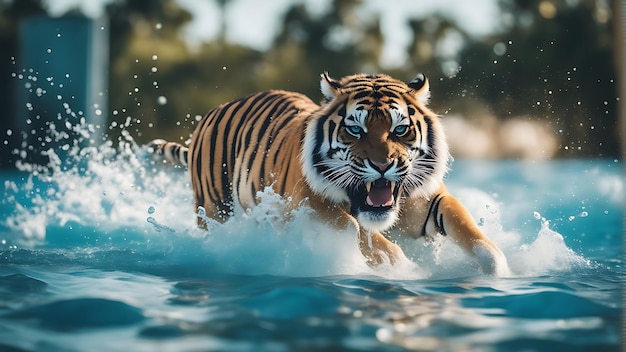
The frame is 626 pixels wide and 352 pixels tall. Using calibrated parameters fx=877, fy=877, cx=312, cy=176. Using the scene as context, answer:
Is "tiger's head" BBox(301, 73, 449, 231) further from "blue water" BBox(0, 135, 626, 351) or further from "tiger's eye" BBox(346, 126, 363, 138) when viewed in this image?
"blue water" BBox(0, 135, 626, 351)

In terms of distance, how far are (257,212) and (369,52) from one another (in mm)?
10565

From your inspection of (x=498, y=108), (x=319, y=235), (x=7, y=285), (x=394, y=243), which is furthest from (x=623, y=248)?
(x=498, y=108)

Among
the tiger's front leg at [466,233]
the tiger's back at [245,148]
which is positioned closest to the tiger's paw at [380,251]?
the tiger's front leg at [466,233]

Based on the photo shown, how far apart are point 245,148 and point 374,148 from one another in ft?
3.36

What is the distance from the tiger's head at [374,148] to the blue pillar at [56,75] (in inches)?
253

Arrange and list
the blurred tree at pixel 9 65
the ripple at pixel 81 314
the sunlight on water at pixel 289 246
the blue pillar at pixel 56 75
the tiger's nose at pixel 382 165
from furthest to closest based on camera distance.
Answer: the blurred tree at pixel 9 65
the blue pillar at pixel 56 75
the sunlight on water at pixel 289 246
the tiger's nose at pixel 382 165
the ripple at pixel 81 314

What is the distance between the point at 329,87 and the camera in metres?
3.11

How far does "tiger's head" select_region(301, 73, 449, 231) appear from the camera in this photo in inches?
114

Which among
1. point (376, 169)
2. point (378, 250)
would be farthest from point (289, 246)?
point (376, 169)

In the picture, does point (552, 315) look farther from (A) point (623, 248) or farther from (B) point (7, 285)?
(A) point (623, 248)

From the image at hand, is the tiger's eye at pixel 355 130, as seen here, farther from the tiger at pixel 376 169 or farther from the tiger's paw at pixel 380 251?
the tiger's paw at pixel 380 251

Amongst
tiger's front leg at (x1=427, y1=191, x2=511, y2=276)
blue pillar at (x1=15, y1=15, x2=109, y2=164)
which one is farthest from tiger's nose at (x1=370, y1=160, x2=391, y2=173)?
blue pillar at (x1=15, y1=15, x2=109, y2=164)

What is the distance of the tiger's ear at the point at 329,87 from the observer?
3.11 metres

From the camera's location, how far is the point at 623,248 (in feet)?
14.6
